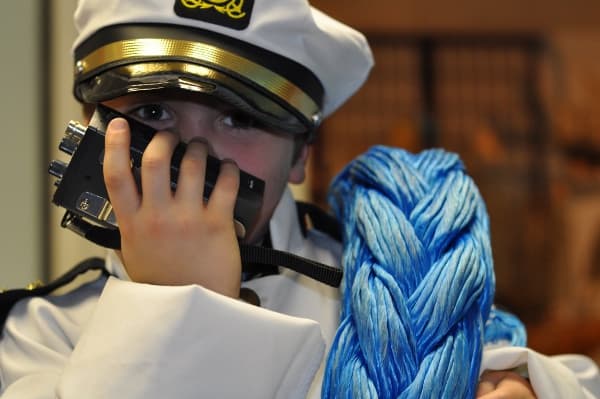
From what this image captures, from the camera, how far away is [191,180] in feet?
1.74

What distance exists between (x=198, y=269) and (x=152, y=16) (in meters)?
0.20

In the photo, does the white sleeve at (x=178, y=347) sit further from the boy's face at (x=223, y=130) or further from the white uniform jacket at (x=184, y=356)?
the boy's face at (x=223, y=130)

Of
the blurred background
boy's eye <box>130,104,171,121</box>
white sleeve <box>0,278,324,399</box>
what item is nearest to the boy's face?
boy's eye <box>130,104,171,121</box>

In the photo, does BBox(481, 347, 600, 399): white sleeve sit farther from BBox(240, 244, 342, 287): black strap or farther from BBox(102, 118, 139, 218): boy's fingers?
BBox(102, 118, 139, 218): boy's fingers

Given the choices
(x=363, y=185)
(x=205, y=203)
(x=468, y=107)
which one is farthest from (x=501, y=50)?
(x=205, y=203)

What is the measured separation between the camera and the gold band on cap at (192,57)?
575mm

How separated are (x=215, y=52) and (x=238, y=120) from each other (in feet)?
0.19

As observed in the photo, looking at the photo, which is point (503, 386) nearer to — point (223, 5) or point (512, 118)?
point (223, 5)

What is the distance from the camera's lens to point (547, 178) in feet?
6.33

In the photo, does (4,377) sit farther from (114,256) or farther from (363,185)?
(363,185)

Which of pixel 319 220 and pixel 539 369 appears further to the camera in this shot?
pixel 319 220

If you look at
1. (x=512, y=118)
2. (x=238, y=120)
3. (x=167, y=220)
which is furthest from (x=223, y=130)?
(x=512, y=118)

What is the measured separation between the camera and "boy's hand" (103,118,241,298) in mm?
523

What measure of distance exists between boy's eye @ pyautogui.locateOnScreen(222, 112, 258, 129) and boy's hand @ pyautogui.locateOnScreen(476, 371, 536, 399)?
25 cm
